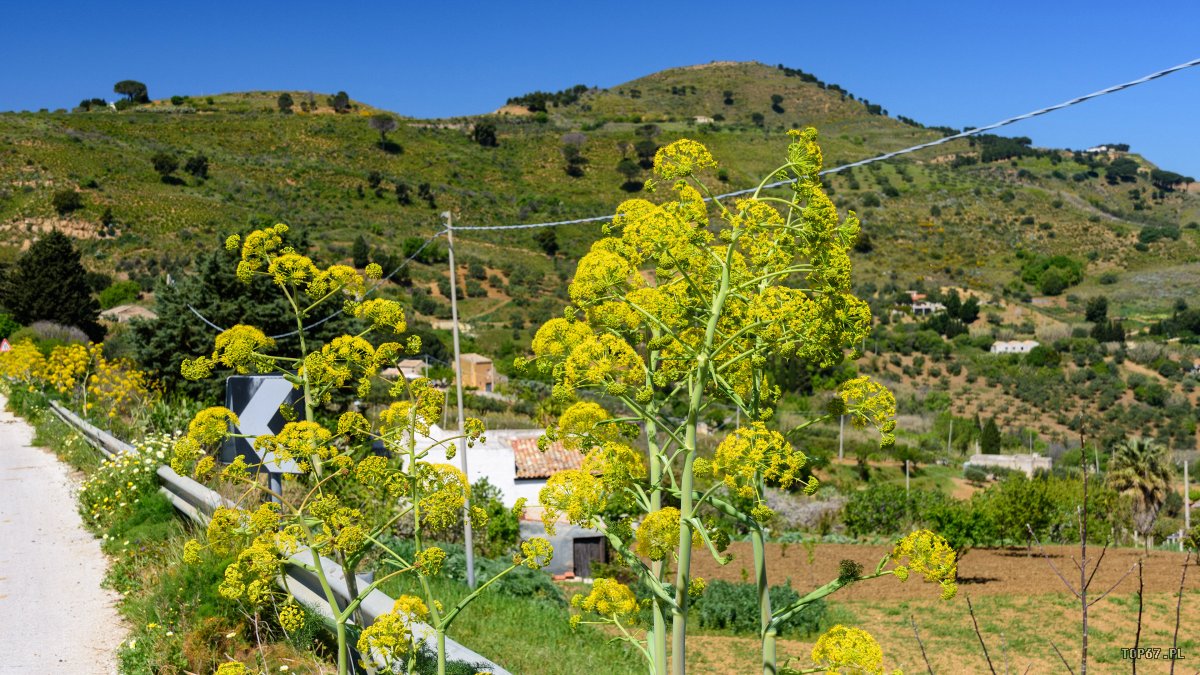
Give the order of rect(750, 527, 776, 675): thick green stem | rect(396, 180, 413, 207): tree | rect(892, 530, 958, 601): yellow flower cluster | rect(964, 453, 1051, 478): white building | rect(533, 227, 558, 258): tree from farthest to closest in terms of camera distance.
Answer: rect(396, 180, 413, 207): tree < rect(533, 227, 558, 258): tree < rect(964, 453, 1051, 478): white building < rect(892, 530, 958, 601): yellow flower cluster < rect(750, 527, 776, 675): thick green stem

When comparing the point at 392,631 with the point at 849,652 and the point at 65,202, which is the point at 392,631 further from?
the point at 65,202

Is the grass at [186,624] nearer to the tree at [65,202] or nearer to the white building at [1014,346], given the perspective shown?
the tree at [65,202]

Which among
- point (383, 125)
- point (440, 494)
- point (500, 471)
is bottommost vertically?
point (500, 471)

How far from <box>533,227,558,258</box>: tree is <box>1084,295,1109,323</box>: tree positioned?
133ft

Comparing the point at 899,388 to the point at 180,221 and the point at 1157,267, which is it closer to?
the point at 1157,267

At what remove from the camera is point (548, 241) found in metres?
79.2

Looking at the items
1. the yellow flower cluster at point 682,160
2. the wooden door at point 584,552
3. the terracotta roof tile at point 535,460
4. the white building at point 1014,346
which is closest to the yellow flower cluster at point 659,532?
the yellow flower cluster at point 682,160

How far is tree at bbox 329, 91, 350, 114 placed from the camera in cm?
11100

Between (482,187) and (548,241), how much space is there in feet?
50.4

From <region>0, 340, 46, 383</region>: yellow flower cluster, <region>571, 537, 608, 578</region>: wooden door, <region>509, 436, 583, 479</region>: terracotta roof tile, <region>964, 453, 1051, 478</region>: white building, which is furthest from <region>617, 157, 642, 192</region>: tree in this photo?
<region>0, 340, 46, 383</region>: yellow flower cluster

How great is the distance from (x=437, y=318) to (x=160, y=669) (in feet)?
182

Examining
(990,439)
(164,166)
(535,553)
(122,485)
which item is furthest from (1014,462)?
(164,166)

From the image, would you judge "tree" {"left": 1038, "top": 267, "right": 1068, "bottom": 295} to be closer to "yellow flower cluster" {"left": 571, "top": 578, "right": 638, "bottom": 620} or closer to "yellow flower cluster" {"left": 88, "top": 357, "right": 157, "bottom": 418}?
"yellow flower cluster" {"left": 88, "top": 357, "right": 157, "bottom": 418}

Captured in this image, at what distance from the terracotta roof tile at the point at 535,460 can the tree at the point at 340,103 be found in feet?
297
